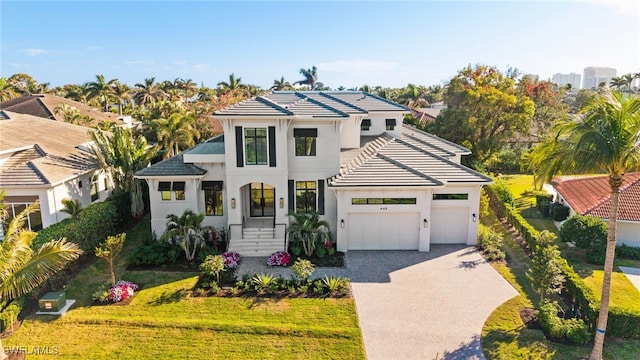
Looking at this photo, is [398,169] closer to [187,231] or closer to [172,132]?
[187,231]

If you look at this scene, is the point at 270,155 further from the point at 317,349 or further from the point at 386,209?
the point at 317,349

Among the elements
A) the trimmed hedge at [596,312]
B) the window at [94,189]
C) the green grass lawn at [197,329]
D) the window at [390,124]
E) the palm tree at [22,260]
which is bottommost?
the green grass lawn at [197,329]

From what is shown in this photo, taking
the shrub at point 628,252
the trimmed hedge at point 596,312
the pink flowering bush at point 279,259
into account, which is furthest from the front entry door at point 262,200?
the shrub at point 628,252

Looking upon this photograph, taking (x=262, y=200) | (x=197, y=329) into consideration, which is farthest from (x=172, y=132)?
(x=197, y=329)

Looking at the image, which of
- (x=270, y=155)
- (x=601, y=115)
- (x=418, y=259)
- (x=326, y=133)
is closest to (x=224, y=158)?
(x=270, y=155)

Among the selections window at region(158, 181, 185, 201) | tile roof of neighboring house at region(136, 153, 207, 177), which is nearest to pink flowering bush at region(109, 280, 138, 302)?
window at region(158, 181, 185, 201)

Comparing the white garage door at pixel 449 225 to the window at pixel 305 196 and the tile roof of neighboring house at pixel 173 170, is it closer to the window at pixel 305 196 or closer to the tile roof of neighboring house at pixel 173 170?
the window at pixel 305 196
